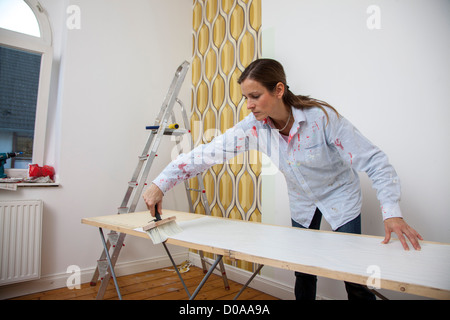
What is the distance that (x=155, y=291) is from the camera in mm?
2143

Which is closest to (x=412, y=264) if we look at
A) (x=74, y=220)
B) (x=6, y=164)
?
(x=74, y=220)

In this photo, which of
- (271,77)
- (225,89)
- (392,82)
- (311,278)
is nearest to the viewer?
(271,77)

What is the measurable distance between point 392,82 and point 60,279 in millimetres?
2639

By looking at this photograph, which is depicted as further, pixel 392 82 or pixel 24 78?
pixel 24 78

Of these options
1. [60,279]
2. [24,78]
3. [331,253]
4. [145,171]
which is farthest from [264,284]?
[24,78]

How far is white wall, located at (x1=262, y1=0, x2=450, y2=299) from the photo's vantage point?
134cm

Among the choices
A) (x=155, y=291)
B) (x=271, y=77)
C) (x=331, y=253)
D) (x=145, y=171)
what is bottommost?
(x=155, y=291)

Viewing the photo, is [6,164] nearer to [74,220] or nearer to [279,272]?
[74,220]

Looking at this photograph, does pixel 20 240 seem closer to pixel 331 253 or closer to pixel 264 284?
pixel 264 284

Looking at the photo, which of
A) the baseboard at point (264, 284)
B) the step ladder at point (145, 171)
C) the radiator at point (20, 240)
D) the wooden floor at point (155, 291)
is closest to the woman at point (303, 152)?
the baseboard at point (264, 284)

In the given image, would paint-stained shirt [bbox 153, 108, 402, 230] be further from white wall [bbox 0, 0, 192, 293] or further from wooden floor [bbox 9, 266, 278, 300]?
white wall [bbox 0, 0, 192, 293]

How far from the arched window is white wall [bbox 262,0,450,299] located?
204 centimetres
